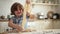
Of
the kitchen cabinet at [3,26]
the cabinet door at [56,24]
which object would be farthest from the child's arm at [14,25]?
the cabinet door at [56,24]

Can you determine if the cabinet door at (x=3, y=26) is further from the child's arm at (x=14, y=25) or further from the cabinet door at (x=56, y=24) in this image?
the cabinet door at (x=56, y=24)

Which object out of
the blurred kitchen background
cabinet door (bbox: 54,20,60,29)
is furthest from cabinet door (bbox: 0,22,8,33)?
cabinet door (bbox: 54,20,60,29)

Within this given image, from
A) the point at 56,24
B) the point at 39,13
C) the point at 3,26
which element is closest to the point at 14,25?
the point at 3,26

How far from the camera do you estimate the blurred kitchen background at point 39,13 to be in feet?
7.16

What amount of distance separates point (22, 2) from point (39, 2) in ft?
1.30

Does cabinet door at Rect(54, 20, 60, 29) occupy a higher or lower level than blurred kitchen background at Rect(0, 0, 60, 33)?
lower

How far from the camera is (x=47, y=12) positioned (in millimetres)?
2500

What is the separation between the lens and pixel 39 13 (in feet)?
8.26

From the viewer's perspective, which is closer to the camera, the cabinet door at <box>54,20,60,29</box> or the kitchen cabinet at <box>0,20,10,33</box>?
the kitchen cabinet at <box>0,20,10,33</box>

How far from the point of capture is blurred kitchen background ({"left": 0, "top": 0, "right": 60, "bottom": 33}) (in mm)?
2182

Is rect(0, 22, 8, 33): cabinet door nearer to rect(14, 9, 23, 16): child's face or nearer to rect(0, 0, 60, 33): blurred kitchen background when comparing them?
rect(0, 0, 60, 33): blurred kitchen background

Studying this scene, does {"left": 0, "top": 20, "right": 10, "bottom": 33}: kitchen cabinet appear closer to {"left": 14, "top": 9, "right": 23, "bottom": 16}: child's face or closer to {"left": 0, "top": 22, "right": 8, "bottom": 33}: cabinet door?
{"left": 0, "top": 22, "right": 8, "bottom": 33}: cabinet door

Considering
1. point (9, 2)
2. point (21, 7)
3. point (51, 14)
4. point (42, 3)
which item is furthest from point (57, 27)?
point (9, 2)

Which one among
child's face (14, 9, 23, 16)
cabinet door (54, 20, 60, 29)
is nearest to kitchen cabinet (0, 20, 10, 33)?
child's face (14, 9, 23, 16)
